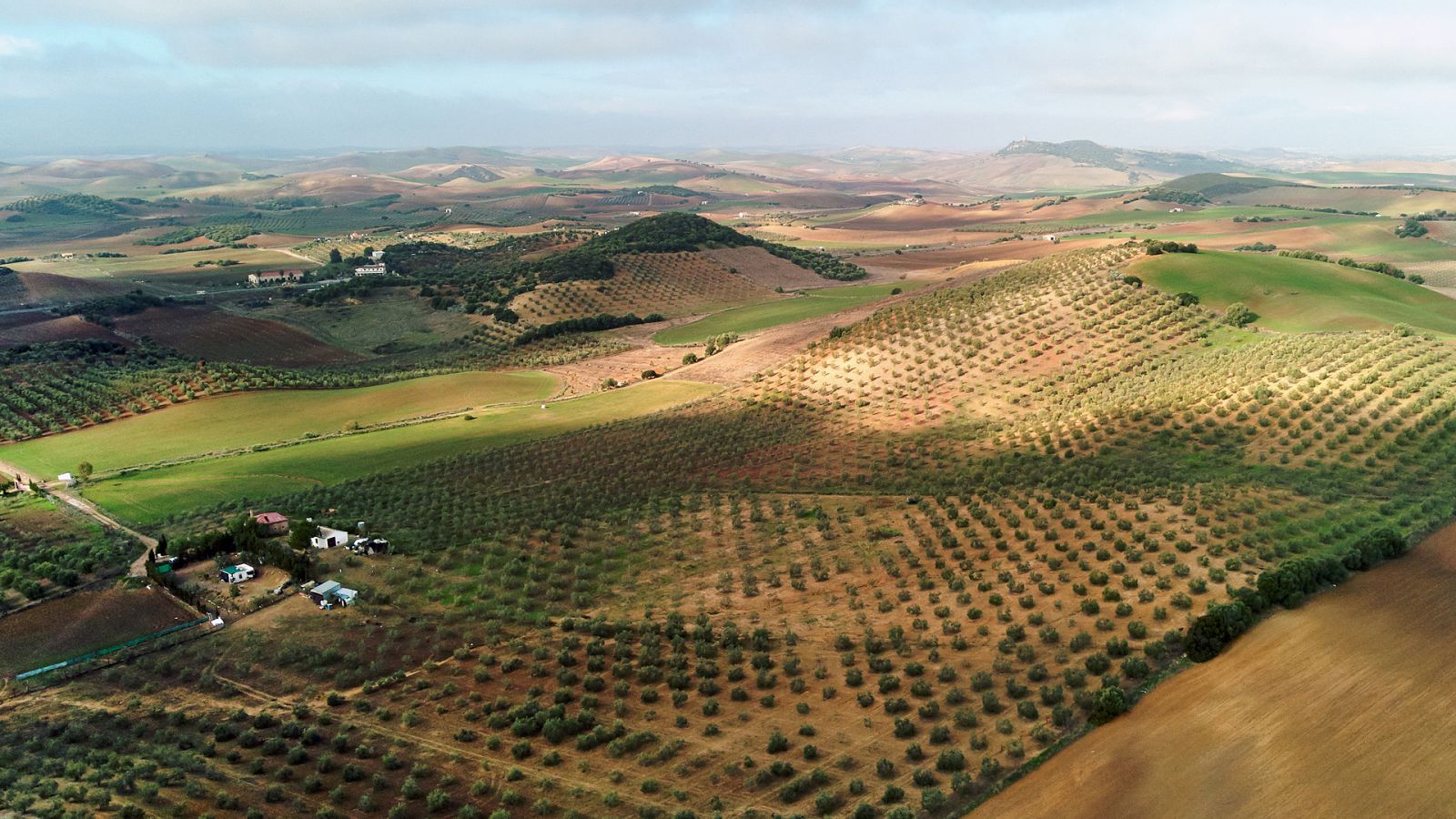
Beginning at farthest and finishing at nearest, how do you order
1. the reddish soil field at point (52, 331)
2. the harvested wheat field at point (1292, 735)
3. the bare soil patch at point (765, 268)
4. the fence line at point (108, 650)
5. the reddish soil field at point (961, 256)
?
1. the reddish soil field at point (961, 256)
2. the bare soil patch at point (765, 268)
3. the reddish soil field at point (52, 331)
4. the fence line at point (108, 650)
5. the harvested wheat field at point (1292, 735)

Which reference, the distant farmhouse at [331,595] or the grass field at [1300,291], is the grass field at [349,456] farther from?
the grass field at [1300,291]

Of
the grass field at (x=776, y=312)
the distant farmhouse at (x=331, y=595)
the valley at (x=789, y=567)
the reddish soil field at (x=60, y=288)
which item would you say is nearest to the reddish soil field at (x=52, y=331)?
the valley at (x=789, y=567)

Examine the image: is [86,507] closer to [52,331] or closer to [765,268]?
[52,331]

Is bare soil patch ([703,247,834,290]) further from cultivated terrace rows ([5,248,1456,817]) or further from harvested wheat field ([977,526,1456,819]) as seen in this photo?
harvested wheat field ([977,526,1456,819])

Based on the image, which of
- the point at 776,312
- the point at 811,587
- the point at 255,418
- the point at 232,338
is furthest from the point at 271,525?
the point at 776,312

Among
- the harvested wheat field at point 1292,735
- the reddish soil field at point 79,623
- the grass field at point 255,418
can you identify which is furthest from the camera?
the grass field at point 255,418

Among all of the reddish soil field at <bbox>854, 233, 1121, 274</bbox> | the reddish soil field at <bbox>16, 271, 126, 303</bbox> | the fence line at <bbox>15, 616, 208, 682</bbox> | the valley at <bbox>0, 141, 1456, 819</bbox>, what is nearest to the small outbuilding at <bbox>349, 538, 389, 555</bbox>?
the valley at <bbox>0, 141, 1456, 819</bbox>
